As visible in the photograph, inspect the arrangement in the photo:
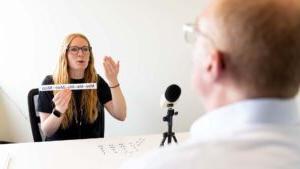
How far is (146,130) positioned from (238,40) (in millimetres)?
2329

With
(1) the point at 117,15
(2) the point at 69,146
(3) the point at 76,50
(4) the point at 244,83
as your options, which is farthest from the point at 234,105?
(1) the point at 117,15

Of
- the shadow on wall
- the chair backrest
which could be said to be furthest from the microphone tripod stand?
the shadow on wall

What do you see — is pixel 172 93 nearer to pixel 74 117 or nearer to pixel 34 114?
pixel 74 117

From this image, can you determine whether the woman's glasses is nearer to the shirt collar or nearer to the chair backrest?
the chair backrest

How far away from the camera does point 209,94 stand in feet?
2.25

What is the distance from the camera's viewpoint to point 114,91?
2.09m

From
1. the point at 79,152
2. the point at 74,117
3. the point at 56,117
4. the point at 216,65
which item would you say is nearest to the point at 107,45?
the point at 74,117

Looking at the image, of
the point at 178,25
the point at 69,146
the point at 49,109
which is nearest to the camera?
the point at 69,146

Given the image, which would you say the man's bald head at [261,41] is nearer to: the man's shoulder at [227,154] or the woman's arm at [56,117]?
the man's shoulder at [227,154]

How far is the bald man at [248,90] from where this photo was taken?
568mm

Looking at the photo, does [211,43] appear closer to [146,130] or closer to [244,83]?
[244,83]

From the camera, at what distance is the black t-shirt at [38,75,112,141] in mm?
2020

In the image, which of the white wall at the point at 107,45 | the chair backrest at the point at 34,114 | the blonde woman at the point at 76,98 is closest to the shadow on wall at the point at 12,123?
the white wall at the point at 107,45

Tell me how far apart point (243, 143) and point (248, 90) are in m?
0.10
